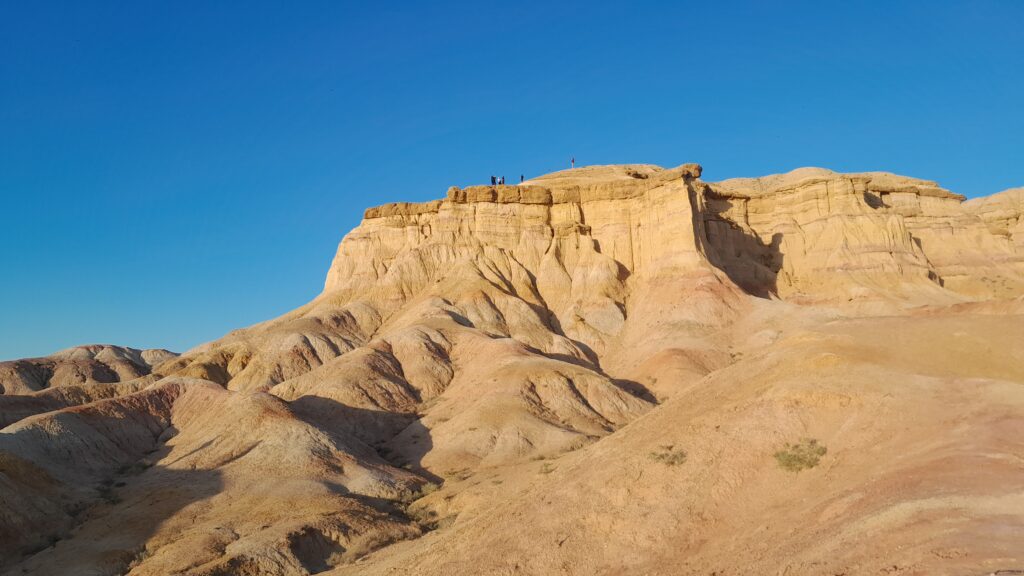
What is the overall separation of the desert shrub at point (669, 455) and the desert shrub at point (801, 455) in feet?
6.74

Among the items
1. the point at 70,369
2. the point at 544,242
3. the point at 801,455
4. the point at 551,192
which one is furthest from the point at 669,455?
the point at 70,369

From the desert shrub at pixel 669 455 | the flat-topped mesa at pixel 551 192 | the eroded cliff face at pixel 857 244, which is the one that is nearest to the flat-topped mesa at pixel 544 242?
the flat-topped mesa at pixel 551 192

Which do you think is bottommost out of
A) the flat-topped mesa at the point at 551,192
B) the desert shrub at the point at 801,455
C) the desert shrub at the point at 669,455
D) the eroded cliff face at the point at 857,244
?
the desert shrub at the point at 801,455

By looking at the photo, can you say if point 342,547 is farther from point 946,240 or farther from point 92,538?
point 946,240

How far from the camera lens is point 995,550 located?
8.25m

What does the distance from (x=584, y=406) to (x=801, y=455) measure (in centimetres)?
2603

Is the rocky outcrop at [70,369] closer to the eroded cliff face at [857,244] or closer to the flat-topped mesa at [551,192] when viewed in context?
the flat-topped mesa at [551,192]

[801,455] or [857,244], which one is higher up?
[857,244]

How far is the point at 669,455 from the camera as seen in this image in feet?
51.2

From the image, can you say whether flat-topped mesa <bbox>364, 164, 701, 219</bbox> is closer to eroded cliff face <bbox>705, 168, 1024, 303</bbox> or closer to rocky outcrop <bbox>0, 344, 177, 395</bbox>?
eroded cliff face <bbox>705, 168, 1024, 303</bbox>

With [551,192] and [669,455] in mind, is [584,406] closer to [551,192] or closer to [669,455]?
[669,455]

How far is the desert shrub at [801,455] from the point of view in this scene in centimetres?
1371

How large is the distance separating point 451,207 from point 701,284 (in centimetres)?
2732

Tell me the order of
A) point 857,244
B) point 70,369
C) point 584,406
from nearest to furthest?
point 584,406 < point 857,244 < point 70,369
